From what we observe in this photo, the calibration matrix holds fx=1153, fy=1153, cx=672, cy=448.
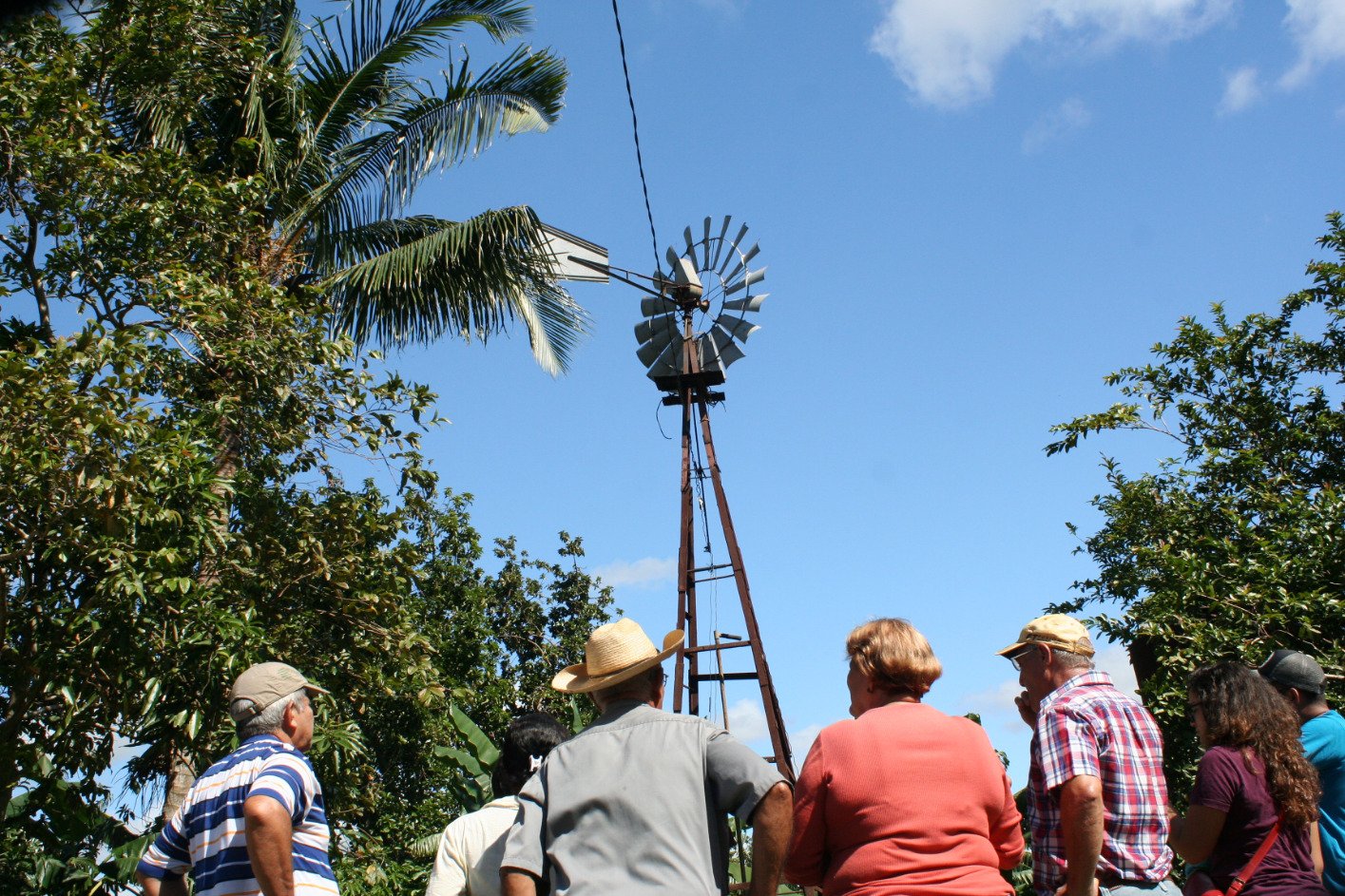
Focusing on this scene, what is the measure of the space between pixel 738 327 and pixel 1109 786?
9.84 meters

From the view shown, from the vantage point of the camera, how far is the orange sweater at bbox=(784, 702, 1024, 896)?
2.61 meters

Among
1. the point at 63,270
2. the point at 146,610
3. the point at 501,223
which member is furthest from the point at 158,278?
the point at 501,223

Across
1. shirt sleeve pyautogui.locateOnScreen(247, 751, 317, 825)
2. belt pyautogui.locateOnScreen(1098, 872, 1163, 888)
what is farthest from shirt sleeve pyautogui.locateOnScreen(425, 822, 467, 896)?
belt pyautogui.locateOnScreen(1098, 872, 1163, 888)

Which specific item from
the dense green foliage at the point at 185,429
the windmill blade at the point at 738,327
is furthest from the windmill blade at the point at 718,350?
the dense green foliage at the point at 185,429

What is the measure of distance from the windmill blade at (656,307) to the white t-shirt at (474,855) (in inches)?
387

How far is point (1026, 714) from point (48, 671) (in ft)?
17.0

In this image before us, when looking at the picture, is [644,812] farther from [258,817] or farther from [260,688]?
[260,688]

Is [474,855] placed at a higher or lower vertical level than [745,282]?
lower

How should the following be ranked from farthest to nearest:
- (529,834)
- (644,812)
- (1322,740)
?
(1322,740), (529,834), (644,812)

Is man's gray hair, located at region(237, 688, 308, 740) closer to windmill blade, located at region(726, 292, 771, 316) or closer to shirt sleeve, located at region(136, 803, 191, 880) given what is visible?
shirt sleeve, located at region(136, 803, 191, 880)

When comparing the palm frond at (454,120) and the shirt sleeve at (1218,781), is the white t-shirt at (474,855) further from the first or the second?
the palm frond at (454,120)

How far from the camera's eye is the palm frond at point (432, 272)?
9.67m

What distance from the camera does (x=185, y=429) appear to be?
6637 millimetres

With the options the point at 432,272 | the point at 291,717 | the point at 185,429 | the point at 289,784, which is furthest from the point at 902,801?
the point at 432,272
